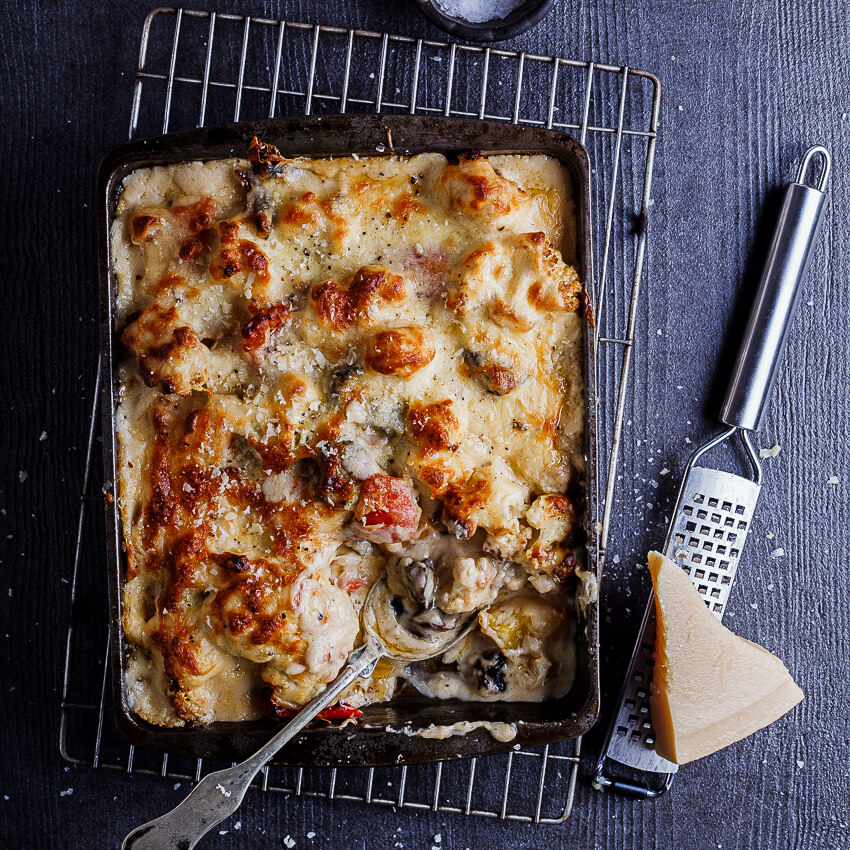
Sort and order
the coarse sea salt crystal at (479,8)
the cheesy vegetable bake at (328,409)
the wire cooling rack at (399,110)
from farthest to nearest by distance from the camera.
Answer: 1. the wire cooling rack at (399,110)
2. the coarse sea salt crystal at (479,8)
3. the cheesy vegetable bake at (328,409)

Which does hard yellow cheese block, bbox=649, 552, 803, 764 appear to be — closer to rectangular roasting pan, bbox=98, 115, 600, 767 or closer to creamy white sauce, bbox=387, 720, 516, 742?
rectangular roasting pan, bbox=98, 115, 600, 767

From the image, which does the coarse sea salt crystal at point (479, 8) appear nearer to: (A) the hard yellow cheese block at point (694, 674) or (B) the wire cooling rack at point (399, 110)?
(B) the wire cooling rack at point (399, 110)

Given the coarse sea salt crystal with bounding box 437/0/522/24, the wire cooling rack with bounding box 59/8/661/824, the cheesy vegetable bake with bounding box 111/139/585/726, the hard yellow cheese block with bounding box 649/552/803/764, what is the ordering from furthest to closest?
1. the wire cooling rack with bounding box 59/8/661/824
2. the coarse sea salt crystal with bounding box 437/0/522/24
3. the hard yellow cheese block with bounding box 649/552/803/764
4. the cheesy vegetable bake with bounding box 111/139/585/726

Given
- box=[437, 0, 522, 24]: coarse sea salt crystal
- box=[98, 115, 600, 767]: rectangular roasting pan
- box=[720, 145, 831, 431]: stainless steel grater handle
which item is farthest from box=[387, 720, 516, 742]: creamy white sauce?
box=[437, 0, 522, 24]: coarse sea salt crystal

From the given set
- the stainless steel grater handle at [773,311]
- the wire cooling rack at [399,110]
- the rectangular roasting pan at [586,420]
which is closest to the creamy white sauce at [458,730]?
the rectangular roasting pan at [586,420]

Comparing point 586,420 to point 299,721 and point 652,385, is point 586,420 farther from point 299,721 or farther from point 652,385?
point 299,721

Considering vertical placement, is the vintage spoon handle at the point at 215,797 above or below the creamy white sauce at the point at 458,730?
below

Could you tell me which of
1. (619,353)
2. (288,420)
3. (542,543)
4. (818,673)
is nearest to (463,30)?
(619,353)
